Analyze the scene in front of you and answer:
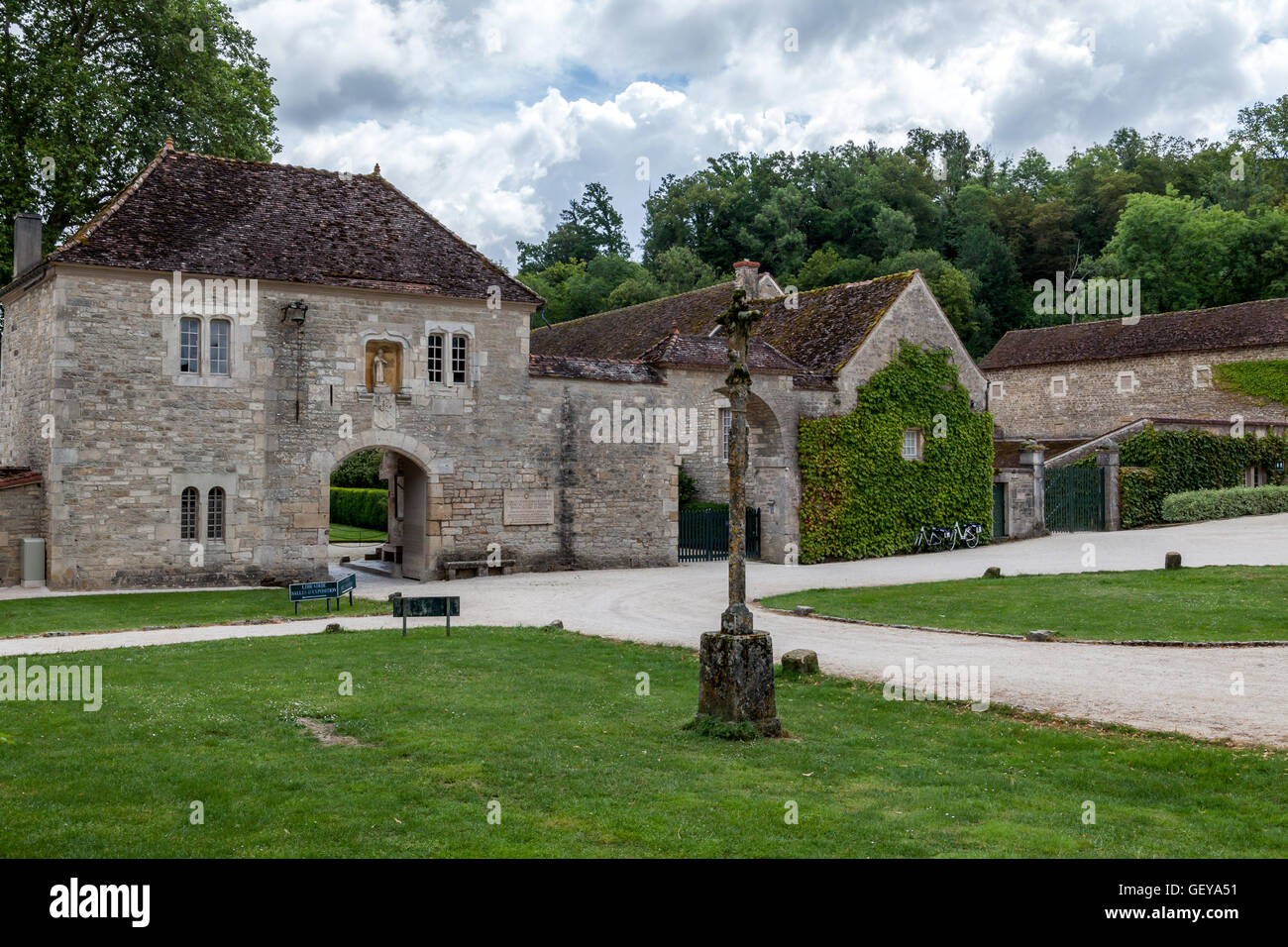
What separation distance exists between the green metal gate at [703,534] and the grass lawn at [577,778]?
18373 millimetres

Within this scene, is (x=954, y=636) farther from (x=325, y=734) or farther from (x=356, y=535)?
(x=356, y=535)

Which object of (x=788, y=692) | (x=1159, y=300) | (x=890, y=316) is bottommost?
(x=788, y=692)

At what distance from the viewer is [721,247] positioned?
2611 inches

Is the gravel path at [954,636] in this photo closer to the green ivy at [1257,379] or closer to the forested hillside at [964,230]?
the green ivy at [1257,379]

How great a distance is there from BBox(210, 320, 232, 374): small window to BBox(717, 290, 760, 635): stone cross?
660 inches

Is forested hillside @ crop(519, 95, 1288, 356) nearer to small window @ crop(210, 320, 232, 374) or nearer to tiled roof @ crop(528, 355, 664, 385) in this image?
tiled roof @ crop(528, 355, 664, 385)

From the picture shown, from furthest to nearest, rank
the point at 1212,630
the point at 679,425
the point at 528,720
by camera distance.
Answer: the point at 679,425
the point at 1212,630
the point at 528,720

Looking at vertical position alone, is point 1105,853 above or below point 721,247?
below

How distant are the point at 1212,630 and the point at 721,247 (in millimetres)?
52459

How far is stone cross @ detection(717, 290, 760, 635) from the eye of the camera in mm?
10969

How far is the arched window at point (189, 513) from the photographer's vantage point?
79.9 feet

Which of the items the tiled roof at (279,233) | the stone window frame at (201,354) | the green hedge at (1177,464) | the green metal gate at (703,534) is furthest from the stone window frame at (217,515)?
the green hedge at (1177,464)
